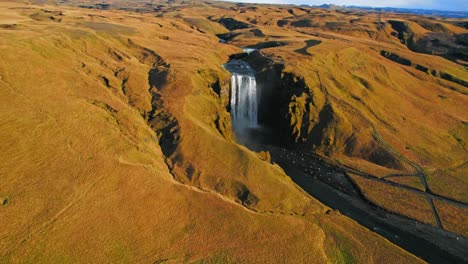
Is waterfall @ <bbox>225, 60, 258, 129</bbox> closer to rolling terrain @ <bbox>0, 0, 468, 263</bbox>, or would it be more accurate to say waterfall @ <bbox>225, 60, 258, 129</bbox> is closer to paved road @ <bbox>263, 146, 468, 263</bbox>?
rolling terrain @ <bbox>0, 0, 468, 263</bbox>

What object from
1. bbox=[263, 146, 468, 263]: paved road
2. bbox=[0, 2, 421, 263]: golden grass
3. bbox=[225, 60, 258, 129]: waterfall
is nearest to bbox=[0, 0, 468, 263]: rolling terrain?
bbox=[0, 2, 421, 263]: golden grass

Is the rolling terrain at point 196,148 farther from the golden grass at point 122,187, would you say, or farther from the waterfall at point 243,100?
the waterfall at point 243,100

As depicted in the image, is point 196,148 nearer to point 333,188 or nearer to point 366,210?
point 333,188

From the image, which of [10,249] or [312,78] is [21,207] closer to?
[10,249]

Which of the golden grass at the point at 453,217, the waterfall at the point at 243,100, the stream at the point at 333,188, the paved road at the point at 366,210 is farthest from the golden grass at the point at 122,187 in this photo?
the golden grass at the point at 453,217

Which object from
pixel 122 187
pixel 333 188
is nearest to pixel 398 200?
pixel 333 188
